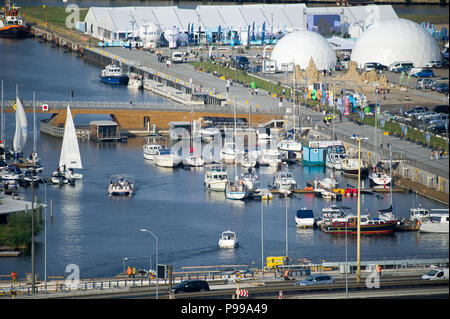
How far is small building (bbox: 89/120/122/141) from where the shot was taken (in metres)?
71.9

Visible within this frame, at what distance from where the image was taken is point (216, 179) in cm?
5931

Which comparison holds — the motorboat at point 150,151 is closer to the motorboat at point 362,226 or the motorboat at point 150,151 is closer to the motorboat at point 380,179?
the motorboat at point 380,179

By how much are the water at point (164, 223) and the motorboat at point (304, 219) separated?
0.38 m

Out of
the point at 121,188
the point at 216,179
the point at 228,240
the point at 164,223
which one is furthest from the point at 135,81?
the point at 228,240

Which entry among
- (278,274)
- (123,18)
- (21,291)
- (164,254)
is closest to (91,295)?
(21,291)

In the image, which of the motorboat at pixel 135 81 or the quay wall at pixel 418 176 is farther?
the motorboat at pixel 135 81

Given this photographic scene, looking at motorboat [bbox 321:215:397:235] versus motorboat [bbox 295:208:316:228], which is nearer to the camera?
motorboat [bbox 321:215:397:235]

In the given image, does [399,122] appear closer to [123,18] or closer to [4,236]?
[4,236]

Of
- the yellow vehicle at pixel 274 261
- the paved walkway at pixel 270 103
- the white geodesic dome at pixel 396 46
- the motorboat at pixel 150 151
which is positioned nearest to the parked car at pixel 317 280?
the yellow vehicle at pixel 274 261

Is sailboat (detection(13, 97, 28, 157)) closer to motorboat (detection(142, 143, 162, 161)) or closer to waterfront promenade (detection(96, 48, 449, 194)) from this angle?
motorboat (detection(142, 143, 162, 161))

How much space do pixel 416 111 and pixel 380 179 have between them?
16.2 meters

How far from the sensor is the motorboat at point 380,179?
194ft

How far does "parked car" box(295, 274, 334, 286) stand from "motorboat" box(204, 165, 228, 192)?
860 inches

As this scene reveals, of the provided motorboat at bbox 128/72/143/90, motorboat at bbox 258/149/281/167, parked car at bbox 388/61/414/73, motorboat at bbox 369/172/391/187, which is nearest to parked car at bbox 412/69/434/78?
parked car at bbox 388/61/414/73
